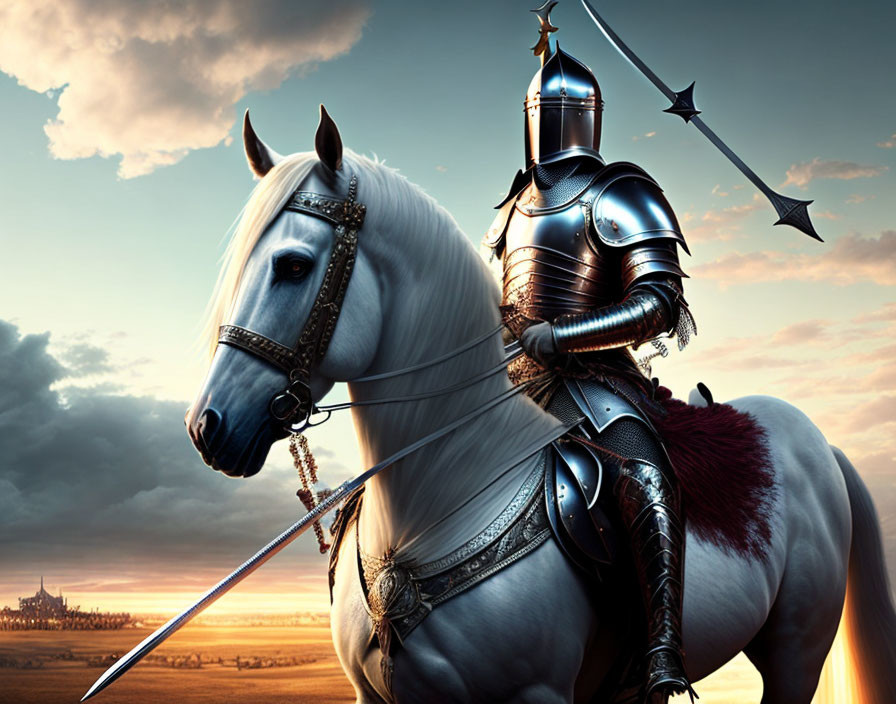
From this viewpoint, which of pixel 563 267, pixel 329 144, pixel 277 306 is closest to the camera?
pixel 277 306

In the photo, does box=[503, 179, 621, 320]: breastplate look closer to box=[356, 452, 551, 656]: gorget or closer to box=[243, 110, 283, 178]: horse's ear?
box=[356, 452, 551, 656]: gorget

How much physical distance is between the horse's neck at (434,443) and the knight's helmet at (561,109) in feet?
3.61

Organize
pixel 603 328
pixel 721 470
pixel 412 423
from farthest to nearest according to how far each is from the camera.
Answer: pixel 721 470 < pixel 603 328 < pixel 412 423

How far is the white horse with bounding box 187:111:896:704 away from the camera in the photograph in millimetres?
2527

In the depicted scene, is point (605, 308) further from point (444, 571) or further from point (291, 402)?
point (291, 402)

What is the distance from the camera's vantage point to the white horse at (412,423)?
2.53 meters

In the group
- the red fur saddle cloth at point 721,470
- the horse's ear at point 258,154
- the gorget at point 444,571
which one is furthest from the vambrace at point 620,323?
the horse's ear at point 258,154

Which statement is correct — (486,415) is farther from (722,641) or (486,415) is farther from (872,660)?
(872,660)

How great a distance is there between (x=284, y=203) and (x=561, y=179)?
130cm

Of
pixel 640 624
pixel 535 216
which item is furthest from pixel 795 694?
pixel 535 216

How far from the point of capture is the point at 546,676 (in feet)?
8.96

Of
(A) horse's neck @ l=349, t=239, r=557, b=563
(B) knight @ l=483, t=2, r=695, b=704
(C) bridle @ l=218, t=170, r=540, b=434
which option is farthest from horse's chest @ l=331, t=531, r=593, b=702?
(C) bridle @ l=218, t=170, r=540, b=434

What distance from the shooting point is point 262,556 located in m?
2.60

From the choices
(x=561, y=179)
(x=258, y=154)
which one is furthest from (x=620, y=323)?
(x=258, y=154)
